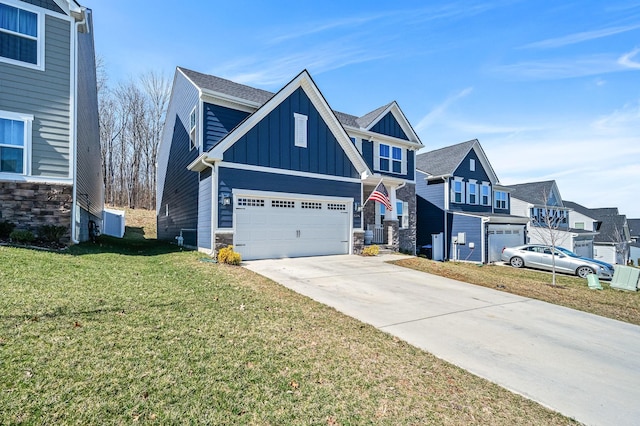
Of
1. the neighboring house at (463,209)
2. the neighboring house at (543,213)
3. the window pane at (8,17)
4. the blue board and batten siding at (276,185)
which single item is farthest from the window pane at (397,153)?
the window pane at (8,17)

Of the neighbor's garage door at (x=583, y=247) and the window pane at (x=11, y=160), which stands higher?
the window pane at (x=11, y=160)

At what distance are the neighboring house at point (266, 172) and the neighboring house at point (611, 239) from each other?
34743mm

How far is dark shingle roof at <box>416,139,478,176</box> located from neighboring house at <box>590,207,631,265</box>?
873 inches

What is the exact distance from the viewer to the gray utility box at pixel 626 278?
37.5 ft

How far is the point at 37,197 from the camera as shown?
9.39 meters

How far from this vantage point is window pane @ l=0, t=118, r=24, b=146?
9195 mm

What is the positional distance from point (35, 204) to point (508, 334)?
41.3 ft

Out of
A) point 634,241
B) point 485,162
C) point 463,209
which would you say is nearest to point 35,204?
point 463,209

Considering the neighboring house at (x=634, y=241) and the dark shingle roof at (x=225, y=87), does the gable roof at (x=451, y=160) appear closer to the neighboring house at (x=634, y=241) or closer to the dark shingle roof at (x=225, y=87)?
the dark shingle roof at (x=225, y=87)

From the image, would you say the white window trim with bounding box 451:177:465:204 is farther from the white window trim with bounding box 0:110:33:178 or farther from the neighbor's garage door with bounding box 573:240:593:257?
the white window trim with bounding box 0:110:33:178

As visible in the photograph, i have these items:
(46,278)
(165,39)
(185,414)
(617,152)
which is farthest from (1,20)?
(617,152)

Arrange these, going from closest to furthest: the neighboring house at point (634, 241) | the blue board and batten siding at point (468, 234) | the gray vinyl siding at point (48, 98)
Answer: the gray vinyl siding at point (48, 98) → the blue board and batten siding at point (468, 234) → the neighboring house at point (634, 241)

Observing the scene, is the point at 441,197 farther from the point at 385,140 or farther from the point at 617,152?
the point at 617,152

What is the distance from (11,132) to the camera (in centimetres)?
929
